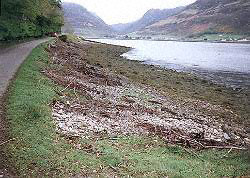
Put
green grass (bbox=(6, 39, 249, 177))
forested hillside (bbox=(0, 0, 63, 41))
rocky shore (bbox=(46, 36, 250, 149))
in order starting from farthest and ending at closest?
forested hillside (bbox=(0, 0, 63, 41)), rocky shore (bbox=(46, 36, 250, 149)), green grass (bbox=(6, 39, 249, 177))

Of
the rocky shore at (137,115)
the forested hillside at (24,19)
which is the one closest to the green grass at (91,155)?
the rocky shore at (137,115)

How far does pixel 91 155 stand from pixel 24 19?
145ft

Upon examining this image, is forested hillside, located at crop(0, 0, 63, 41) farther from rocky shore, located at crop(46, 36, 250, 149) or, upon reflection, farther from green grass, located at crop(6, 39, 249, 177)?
rocky shore, located at crop(46, 36, 250, 149)

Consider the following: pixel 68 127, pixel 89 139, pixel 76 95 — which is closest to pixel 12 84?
pixel 76 95

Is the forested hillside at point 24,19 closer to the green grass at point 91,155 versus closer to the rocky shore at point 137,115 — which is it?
the green grass at point 91,155

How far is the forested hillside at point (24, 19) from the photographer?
3343cm

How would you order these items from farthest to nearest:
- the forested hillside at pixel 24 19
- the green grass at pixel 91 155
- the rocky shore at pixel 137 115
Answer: the forested hillside at pixel 24 19 < the rocky shore at pixel 137 115 < the green grass at pixel 91 155

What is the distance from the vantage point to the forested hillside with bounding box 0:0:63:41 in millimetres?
33434

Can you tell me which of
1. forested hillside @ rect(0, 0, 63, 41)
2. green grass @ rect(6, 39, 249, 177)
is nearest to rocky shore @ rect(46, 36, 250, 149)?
green grass @ rect(6, 39, 249, 177)

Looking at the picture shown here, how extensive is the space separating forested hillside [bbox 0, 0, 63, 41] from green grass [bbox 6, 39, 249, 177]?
6.12 m

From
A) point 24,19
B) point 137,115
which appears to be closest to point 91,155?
point 137,115

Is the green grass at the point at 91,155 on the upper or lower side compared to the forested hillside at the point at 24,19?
lower

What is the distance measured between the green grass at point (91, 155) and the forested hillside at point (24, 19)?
6.12m

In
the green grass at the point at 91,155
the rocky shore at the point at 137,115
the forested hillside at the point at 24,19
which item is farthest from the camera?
the forested hillside at the point at 24,19
